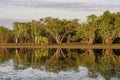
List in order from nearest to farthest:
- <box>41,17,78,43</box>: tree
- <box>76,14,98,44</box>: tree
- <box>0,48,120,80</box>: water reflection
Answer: <box>0,48,120,80</box>: water reflection
<box>76,14,98,44</box>: tree
<box>41,17,78,43</box>: tree

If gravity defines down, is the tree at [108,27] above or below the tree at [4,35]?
above

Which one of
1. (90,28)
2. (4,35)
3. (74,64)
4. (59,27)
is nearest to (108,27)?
(90,28)

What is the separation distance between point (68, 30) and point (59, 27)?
3.41m

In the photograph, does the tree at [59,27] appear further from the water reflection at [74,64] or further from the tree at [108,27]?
the water reflection at [74,64]

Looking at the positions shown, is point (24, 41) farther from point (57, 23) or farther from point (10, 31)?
point (57, 23)

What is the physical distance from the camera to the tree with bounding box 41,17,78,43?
9850 cm

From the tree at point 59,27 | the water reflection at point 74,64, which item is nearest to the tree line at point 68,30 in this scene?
the tree at point 59,27

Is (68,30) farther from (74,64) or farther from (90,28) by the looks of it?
(74,64)

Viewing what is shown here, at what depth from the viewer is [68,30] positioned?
100 metres

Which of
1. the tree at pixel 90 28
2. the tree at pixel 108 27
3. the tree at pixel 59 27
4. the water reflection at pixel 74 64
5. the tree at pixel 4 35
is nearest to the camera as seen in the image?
the water reflection at pixel 74 64

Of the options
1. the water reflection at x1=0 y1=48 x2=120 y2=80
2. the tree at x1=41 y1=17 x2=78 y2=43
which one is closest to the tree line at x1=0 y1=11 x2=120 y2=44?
the tree at x1=41 y1=17 x2=78 y2=43

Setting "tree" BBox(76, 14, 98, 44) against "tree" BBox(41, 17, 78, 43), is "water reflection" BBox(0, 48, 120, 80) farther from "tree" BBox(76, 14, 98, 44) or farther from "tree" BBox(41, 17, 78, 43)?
"tree" BBox(41, 17, 78, 43)

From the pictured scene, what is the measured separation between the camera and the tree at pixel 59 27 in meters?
98.5

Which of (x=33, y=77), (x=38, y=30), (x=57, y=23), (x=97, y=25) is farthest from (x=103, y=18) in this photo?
(x=33, y=77)
